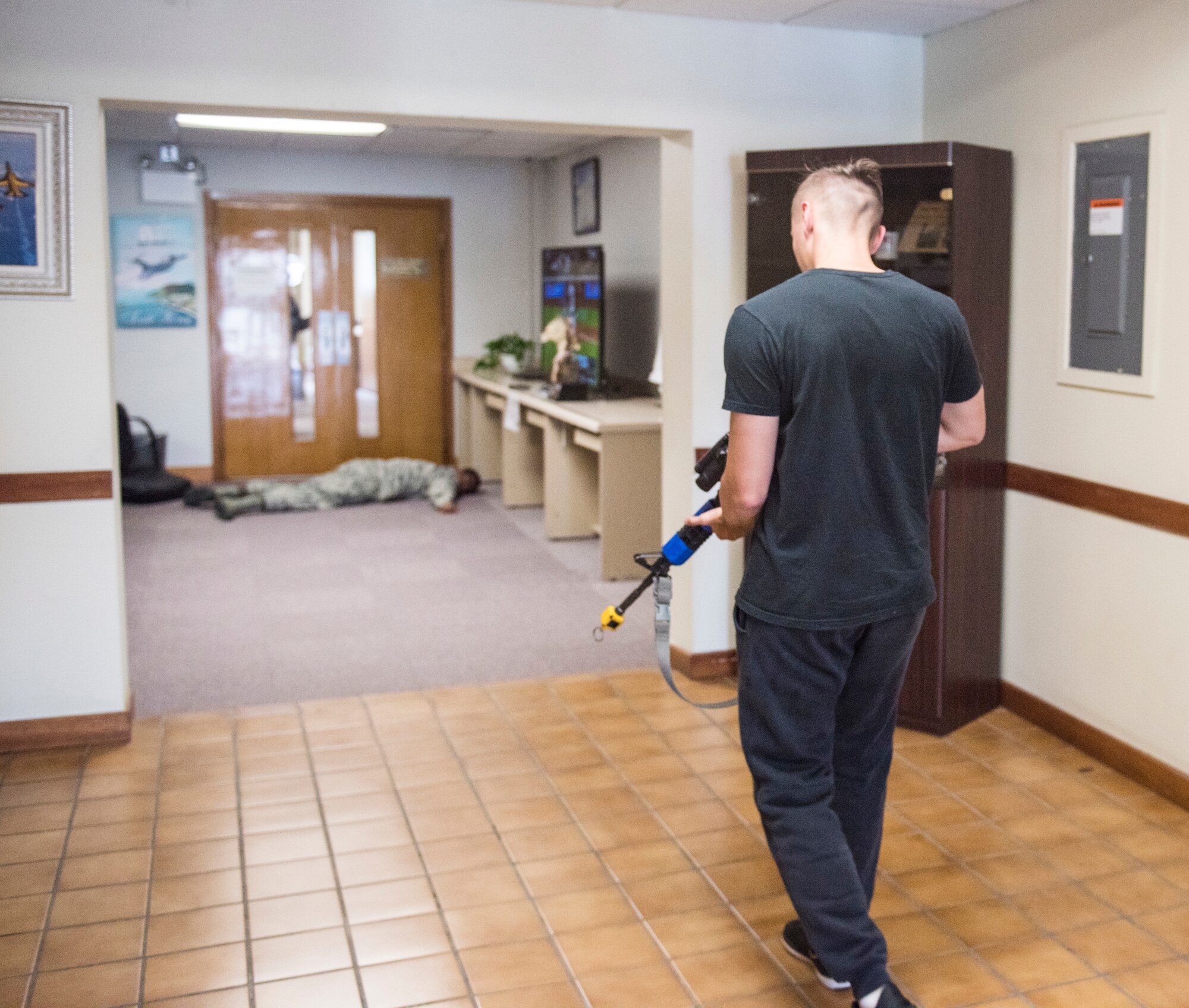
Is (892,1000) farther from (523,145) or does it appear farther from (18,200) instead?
(523,145)

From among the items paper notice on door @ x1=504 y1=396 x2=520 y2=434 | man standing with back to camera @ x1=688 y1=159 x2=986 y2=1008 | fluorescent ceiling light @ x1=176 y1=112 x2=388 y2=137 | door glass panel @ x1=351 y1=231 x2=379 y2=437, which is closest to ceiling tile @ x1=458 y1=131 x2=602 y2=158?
fluorescent ceiling light @ x1=176 y1=112 x2=388 y2=137

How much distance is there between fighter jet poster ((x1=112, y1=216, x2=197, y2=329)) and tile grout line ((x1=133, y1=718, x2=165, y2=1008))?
5.29 m

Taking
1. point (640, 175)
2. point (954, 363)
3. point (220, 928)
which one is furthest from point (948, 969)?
point (640, 175)

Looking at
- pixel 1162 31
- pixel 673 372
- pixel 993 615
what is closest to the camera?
pixel 1162 31

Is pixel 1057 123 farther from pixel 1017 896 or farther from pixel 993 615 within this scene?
pixel 1017 896

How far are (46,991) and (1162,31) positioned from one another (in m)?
3.59

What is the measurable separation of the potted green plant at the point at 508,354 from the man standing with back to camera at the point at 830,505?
237 inches

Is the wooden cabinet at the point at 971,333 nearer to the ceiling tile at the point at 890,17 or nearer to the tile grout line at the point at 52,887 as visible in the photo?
the ceiling tile at the point at 890,17

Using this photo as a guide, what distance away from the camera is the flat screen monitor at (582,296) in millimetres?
6961

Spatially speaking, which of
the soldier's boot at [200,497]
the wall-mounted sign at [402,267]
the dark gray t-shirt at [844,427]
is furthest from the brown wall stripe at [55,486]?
the wall-mounted sign at [402,267]

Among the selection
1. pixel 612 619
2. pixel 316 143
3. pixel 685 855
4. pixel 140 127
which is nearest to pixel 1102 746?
pixel 685 855

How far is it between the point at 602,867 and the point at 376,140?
20.1ft

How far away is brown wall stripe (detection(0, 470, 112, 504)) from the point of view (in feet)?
12.2

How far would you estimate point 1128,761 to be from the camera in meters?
3.58
